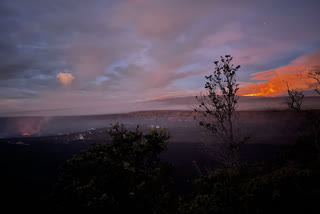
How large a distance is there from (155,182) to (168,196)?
0.75 m

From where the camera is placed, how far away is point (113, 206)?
5539mm

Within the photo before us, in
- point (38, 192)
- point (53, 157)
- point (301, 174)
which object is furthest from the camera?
point (53, 157)

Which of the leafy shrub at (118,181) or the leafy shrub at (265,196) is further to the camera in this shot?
the leafy shrub at (118,181)

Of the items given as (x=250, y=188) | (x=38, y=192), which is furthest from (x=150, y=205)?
(x=38, y=192)

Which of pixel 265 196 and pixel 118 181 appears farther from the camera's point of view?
pixel 118 181

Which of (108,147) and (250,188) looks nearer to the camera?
(250,188)

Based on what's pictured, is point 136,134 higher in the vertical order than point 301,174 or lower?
higher

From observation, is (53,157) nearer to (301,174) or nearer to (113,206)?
(113,206)

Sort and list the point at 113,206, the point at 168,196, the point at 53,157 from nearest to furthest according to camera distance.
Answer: the point at 113,206 < the point at 168,196 < the point at 53,157

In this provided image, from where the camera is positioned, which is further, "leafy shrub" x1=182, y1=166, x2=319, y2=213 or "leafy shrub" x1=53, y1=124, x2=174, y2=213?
"leafy shrub" x1=53, y1=124, x2=174, y2=213

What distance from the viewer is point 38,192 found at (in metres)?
43.2

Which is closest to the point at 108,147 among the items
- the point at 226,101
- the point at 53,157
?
the point at 226,101

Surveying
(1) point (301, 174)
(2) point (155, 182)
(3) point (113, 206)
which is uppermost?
(1) point (301, 174)

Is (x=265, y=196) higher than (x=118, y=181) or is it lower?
higher
